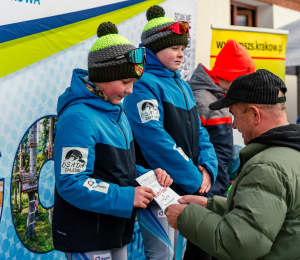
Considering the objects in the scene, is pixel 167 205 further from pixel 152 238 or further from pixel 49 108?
pixel 49 108

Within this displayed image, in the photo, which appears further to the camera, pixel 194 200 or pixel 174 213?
pixel 194 200

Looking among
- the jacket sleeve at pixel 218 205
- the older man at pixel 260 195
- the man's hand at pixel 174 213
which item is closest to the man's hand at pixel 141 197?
the man's hand at pixel 174 213

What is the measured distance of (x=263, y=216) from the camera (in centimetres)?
126

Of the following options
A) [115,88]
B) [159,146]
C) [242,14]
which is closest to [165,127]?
[159,146]

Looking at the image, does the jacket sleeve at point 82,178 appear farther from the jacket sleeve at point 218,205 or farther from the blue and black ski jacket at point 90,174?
the jacket sleeve at point 218,205

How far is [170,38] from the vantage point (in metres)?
2.49

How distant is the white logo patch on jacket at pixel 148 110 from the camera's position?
91.0 inches

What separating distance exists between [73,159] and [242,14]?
5.58 m

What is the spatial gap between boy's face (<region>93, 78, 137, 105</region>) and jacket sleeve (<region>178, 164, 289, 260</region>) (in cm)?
86

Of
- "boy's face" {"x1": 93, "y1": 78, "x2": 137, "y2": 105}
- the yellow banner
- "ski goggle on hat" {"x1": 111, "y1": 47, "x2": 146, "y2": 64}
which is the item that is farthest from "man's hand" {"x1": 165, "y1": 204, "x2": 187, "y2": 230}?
the yellow banner

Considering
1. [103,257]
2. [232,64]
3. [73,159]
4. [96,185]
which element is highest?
[232,64]

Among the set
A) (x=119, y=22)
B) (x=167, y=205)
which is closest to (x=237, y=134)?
(x=119, y=22)

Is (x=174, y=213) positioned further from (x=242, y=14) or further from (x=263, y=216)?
(x=242, y=14)

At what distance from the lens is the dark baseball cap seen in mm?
1517
